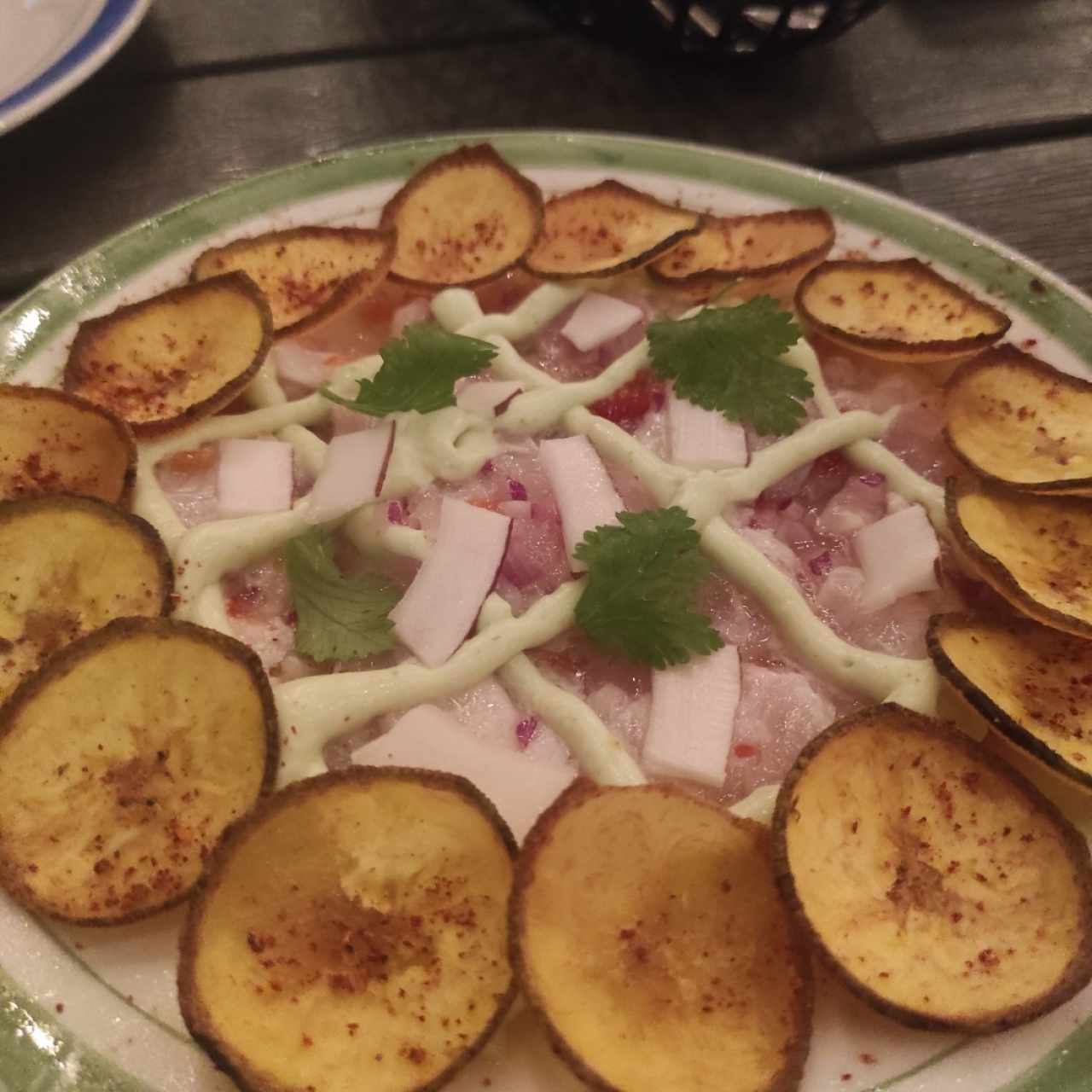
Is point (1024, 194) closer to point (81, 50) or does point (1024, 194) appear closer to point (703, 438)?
point (703, 438)

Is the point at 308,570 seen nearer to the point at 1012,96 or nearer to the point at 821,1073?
the point at 821,1073

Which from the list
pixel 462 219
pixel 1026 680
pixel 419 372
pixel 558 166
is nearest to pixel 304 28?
pixel 558 166

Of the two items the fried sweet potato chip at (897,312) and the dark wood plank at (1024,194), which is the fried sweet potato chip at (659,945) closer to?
the fried sweet potato chip at (897,312)

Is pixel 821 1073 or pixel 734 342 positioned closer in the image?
pixel 821 1073

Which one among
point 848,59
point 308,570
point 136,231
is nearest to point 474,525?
point 308,570

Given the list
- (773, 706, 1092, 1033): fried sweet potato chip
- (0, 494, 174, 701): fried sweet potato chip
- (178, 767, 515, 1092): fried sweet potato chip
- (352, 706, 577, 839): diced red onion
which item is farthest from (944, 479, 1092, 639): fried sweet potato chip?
(0, 494, 174, 701): fried sweet potato chip

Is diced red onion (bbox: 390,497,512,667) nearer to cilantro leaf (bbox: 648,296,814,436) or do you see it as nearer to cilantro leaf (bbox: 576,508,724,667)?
cilantro leaf (bbox: 576,508,724,667)
